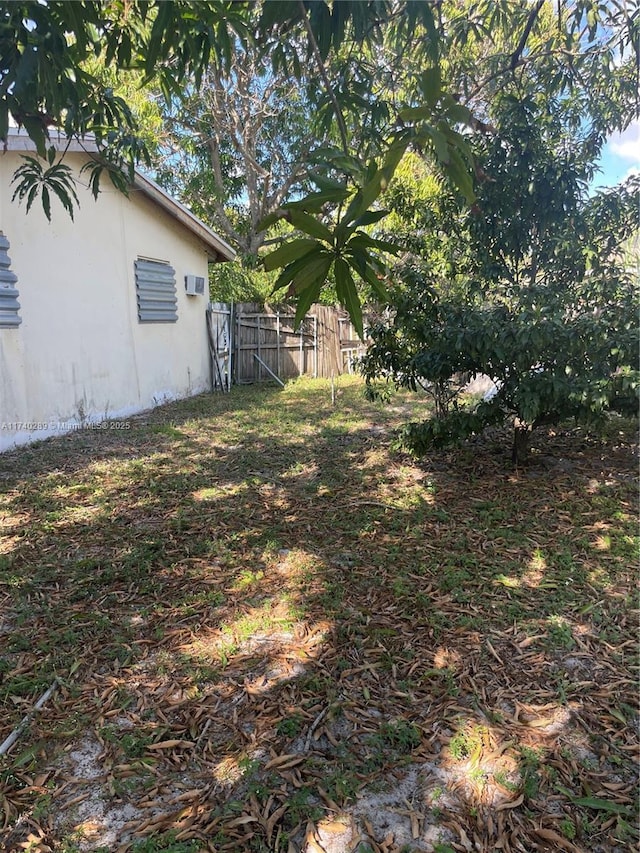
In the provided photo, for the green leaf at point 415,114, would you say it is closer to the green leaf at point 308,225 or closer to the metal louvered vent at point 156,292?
the green leaf at point 308,225

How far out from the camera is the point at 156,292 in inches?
339

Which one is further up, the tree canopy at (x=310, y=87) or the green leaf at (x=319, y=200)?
the tree canopy at (x=310, y=87)

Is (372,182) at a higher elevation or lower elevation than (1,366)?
higher

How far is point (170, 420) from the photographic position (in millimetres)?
7594

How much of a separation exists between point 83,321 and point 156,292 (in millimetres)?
1932

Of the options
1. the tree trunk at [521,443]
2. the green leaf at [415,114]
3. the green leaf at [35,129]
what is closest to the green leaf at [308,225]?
the green leaf at [415,114]

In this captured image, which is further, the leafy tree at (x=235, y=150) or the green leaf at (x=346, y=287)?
the leafy tree at (x=235, y=150)

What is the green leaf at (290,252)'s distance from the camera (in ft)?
3.99

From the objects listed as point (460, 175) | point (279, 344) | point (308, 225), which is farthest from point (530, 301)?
point (279, 344)

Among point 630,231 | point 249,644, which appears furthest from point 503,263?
point 249,644

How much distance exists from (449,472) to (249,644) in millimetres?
2874

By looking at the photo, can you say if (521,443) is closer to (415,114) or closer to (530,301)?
(530,301)

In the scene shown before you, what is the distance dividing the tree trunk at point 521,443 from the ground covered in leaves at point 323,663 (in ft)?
0.69

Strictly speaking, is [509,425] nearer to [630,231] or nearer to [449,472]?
[449,472]
